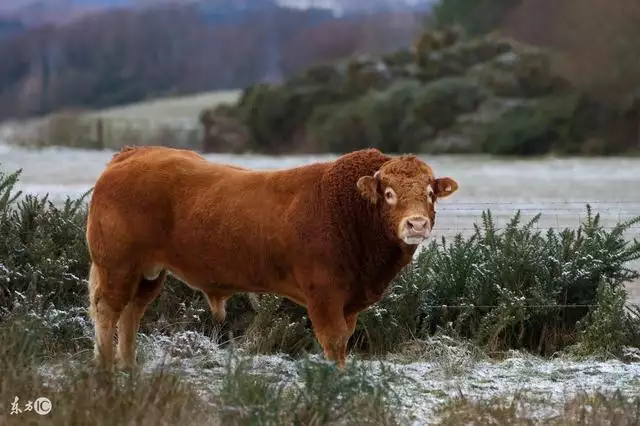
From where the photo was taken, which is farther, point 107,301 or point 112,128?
point 112,128

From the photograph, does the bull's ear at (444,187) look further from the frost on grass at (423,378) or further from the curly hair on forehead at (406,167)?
the frost on grass at (423,378)

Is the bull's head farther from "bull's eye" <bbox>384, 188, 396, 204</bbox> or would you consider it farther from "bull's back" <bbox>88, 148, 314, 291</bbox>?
"bull's back" <bbox>88, 148, 314, 291</bbox>

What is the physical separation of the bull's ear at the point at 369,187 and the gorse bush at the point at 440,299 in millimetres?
2254

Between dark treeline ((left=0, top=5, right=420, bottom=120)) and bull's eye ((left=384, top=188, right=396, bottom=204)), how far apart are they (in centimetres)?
1815

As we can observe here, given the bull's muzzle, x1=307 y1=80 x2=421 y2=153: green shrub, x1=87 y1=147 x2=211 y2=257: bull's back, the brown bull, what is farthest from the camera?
x1=307 y1=80 x2=421 y2=153: green shrub

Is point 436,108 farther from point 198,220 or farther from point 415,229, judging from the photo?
point 415,229

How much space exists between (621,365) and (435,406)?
77.4 inches

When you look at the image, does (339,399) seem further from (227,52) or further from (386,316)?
(227,52)

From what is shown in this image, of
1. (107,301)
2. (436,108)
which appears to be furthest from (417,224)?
(436,108)

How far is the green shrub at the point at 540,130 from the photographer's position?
30172 millimetres

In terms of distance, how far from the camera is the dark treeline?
2341 cm

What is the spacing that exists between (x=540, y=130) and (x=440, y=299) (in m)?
22.8

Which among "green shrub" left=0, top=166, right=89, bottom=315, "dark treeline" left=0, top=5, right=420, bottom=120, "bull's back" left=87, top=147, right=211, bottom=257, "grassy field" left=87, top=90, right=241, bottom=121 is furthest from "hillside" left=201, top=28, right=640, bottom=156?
"bull's back" left=87, top=147, right=211, bottom=257

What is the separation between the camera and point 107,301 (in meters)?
6.51
